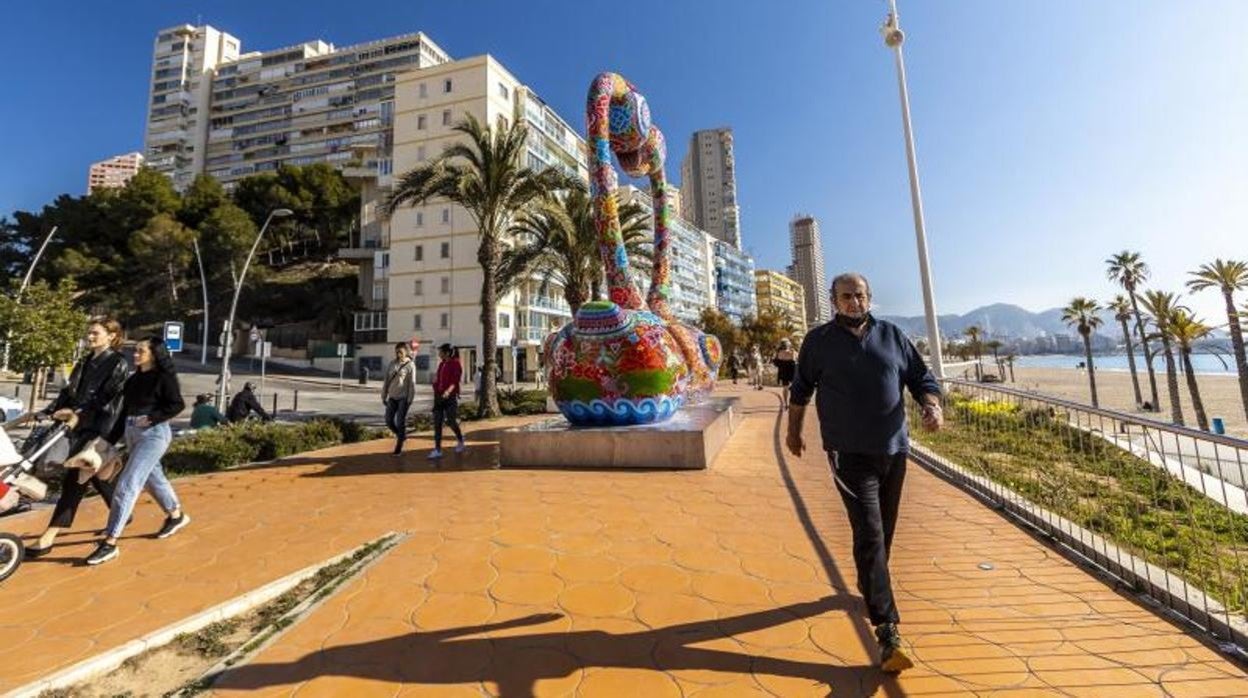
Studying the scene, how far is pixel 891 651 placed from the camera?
2369 millimetres

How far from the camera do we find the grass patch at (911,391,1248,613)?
3.64 meters

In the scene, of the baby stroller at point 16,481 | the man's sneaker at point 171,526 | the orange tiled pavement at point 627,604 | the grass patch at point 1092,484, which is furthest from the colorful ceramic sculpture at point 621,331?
the baby stroller at point 16,481

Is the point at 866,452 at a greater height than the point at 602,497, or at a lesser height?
greater

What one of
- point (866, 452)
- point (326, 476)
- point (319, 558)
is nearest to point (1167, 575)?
point (866, 452)

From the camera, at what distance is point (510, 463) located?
7070 millimetres

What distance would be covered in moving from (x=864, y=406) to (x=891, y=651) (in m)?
1.07

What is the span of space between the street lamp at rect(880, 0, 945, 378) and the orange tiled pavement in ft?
41.9

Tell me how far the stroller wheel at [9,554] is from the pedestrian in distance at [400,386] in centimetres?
414

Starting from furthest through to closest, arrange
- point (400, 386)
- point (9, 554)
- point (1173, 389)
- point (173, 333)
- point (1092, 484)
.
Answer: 1. point (1173, 389)
2. point (173, 333)
3. point (400, 386)
4. point (1092, 484)
5. point (9, 554)

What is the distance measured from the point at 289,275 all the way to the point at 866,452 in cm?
5609

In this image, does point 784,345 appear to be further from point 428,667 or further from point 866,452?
point 428,667

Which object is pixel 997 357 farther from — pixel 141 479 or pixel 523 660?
pixel 141 479

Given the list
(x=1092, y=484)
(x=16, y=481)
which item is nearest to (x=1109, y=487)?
(x=1092, y=484)

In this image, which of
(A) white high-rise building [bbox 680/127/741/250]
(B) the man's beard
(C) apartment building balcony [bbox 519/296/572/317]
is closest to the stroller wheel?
(B) the man's beard
